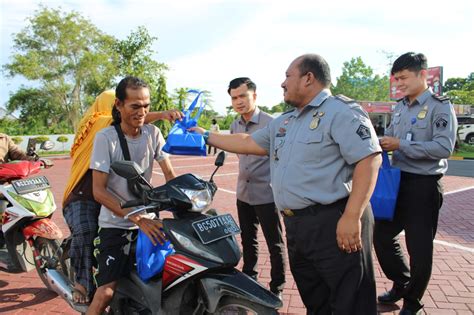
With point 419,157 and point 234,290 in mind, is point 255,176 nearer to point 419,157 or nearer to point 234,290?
point 419,157

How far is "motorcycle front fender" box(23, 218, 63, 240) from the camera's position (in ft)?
11.8

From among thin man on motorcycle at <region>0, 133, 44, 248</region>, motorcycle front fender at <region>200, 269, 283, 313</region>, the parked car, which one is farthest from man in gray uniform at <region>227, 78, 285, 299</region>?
the parked car

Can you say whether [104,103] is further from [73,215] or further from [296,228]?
[296,228]

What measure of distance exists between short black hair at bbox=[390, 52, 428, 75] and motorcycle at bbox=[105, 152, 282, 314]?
5.58 feet

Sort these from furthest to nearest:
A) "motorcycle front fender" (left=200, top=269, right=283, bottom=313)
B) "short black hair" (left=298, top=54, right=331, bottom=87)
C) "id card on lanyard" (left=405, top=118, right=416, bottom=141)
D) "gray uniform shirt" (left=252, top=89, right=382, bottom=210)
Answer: "id card on lanyard" (left=405, top=118, right=416, bottom=141)
"short black hair" (left=298, top=54, right=331, bottom=87)
"gray uniform shirt" (left=252, top=89, right=382, bottom=210)
"motorcycle front fender" (left=200, top=269, right=283, bottom=313)

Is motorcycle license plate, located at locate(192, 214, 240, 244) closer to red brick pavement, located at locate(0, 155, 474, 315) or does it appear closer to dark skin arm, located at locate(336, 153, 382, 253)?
dark skin arm, located at locate(336, 153, 382, 253)

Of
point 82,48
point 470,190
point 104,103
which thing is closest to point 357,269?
point 104,103

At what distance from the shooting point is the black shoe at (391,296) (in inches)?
132

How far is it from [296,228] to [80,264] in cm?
163

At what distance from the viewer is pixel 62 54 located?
31.6 metres

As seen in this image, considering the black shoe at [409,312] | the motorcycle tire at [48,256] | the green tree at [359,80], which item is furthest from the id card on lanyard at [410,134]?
the green tree at [359,80]

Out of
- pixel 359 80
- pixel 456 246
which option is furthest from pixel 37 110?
pixel 359 80

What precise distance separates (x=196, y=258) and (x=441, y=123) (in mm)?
1966

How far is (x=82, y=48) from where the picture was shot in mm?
32188
